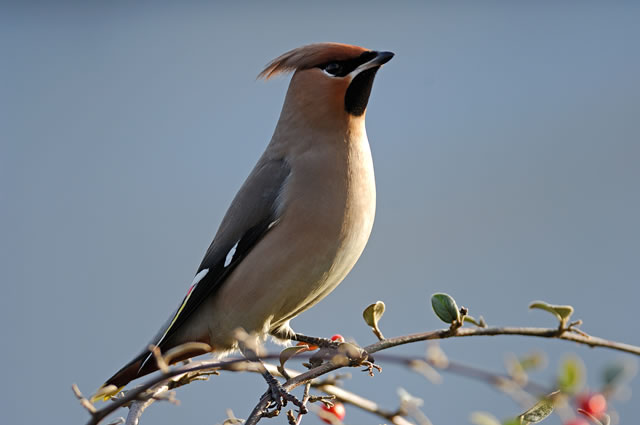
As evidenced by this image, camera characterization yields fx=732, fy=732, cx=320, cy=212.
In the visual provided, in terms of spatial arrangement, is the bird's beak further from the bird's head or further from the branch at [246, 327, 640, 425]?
the branch at [246, 327, 640, 425]

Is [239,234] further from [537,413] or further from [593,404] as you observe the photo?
[593,404]

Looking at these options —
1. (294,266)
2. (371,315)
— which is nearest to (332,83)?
(294,266)

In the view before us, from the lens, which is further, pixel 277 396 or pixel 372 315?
pixel 277 396

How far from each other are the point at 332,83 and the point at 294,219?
0.57 meters

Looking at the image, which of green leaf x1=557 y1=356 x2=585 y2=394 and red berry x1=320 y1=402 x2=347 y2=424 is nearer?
green leaf x1=557 y1=356 x2=585 y2=394

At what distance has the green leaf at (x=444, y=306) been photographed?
4.35 feet

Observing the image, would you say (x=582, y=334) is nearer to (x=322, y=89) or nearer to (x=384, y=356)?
(x=384, y=356)

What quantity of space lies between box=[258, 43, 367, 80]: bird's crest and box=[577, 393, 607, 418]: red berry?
1.59 m

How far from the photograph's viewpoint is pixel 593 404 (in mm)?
1245

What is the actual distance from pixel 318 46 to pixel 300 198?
631 millimetres

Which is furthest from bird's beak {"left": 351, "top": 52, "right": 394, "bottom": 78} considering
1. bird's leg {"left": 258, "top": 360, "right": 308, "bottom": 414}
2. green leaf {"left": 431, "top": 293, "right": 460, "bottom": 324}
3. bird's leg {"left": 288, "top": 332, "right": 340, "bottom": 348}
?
green leaf {"left": 431, "top": 293, "right": 460, "bottom": 324}

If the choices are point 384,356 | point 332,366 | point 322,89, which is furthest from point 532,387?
point 322,89

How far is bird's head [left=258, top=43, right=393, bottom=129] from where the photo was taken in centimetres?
256

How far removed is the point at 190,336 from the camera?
2469mm
